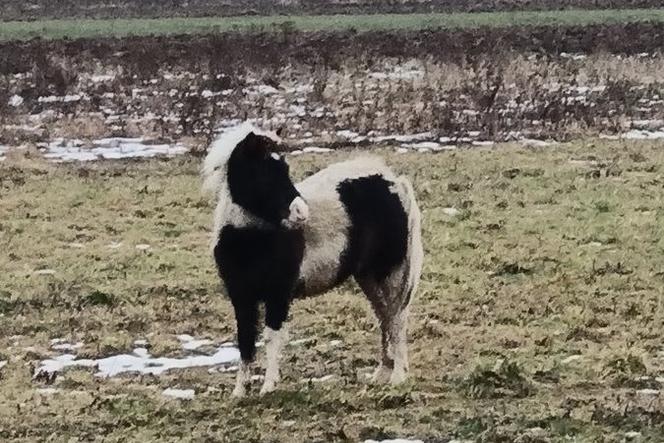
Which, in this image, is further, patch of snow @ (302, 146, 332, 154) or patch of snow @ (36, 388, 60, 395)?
patch of snow @ (302, 146, 332, 154)

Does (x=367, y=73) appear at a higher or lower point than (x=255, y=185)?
lower

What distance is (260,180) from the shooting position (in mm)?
6953

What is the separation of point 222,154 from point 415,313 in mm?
2479

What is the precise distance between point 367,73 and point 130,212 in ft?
37.8

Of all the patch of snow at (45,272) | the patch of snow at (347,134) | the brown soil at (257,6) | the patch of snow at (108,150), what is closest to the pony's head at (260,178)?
the patch of snow at (45,272)

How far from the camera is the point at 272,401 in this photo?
6.72 m

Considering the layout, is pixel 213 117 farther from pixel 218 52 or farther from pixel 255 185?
pixel 255 185

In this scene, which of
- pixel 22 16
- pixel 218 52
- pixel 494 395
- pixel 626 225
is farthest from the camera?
pixel 22 16

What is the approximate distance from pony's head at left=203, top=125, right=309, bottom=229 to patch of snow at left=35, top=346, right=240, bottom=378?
1.45m

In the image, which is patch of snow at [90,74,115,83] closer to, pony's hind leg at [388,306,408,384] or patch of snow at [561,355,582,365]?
pony's hind leg at [388,306,408,384]

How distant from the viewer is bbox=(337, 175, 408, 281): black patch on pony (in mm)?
7426

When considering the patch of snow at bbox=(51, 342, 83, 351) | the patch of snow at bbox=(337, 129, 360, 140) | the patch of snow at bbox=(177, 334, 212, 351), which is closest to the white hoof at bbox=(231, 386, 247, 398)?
the patch of snow at bbox=(177, 334, 212, 351)

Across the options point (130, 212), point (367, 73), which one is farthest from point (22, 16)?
point (130, 212)

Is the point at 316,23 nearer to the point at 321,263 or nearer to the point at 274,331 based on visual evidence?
the point at 321,263
